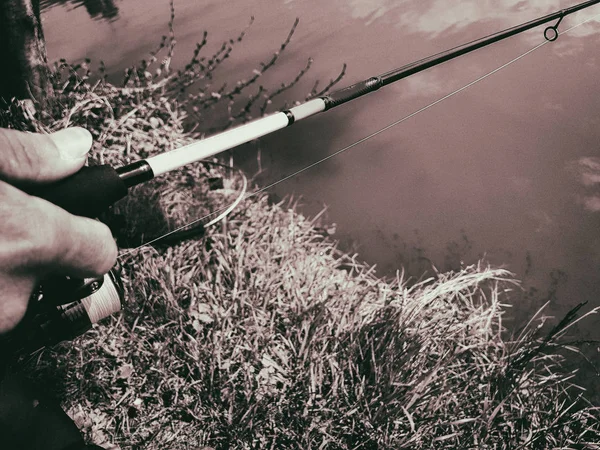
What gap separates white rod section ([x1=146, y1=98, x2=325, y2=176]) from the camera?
125 cm

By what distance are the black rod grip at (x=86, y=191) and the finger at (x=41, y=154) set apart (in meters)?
0.02

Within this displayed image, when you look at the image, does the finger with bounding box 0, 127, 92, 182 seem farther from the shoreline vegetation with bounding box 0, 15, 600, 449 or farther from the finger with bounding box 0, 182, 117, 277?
the shoreline vegetation with bounding box 0, 15, 600, 449

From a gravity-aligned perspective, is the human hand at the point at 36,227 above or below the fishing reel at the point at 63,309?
above

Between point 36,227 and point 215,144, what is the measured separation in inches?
23.6

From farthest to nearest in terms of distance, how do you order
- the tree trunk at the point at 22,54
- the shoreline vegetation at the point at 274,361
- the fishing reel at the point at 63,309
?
the tree trunk at the point at 22,54, the shoreline vegetation at the point at 274,361, the fishing reel at the point at 63,309

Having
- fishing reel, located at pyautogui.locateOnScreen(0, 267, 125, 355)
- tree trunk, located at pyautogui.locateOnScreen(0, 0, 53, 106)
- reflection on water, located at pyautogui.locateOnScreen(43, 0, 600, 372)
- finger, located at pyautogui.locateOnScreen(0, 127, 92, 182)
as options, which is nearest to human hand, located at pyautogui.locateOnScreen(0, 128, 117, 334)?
finger, located at pyautogui.locateOnScreen(0, 127, 92, 182)

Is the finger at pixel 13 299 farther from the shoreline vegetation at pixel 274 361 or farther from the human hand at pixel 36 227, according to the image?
the shoreline vegetation at pixel 274 361

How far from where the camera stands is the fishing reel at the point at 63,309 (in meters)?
1.11

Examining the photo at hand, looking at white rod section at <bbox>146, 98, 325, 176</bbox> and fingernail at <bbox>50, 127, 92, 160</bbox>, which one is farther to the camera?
white rod section at <bbox>146, 98, 325, 176</bbox>

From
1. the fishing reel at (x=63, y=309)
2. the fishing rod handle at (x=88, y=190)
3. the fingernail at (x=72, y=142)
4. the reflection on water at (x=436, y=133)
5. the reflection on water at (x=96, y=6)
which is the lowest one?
the reflection on water at (x=436, y=133)

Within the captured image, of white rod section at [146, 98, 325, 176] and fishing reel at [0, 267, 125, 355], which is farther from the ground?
white rod section at [146, 98, 325, 176]

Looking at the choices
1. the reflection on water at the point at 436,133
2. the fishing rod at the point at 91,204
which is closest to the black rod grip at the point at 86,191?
the fishing rod at the point at 91,204

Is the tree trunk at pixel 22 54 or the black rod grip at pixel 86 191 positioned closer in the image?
the black rod grip at pixel 86 191

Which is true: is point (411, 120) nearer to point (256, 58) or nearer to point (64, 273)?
point (256, 58)
